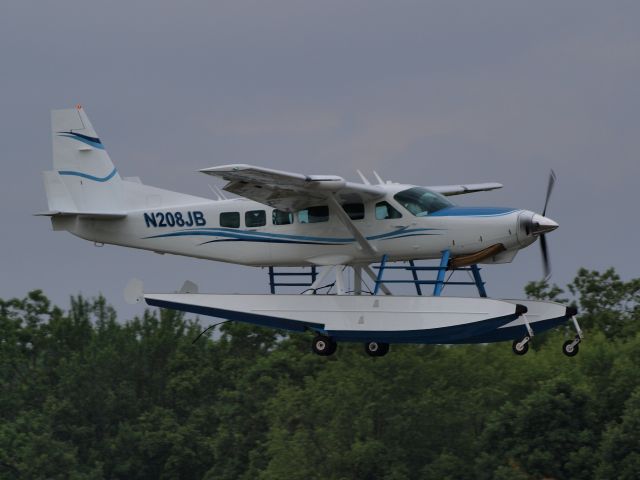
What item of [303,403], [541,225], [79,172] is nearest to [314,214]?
[541,225]

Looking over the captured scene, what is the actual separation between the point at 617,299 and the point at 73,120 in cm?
3662

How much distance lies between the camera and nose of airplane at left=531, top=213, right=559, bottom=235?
90.9ft

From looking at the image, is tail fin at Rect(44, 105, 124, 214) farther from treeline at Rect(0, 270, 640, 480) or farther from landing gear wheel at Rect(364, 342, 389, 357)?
treeline at Rect(0, 270, 640, 480)

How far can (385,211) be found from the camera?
1129 inches

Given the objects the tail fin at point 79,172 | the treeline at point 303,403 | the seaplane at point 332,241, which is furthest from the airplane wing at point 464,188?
the treeline at point 303,403

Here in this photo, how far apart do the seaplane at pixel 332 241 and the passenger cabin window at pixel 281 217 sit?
1.0 inches

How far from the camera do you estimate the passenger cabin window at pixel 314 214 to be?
95.8ft

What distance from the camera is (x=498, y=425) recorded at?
5250cm

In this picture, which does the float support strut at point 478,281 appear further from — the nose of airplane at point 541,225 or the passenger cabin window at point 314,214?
the passenger cabin window at point 314,214

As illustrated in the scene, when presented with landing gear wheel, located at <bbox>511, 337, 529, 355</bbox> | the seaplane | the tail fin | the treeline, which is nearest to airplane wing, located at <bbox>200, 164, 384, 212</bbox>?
the seaplane

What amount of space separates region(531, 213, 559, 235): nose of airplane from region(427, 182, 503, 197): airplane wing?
389 cm

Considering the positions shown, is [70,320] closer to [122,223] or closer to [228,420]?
[228,420]

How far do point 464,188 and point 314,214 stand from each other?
4.40m

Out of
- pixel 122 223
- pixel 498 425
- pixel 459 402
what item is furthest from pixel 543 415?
pixel 122 223
